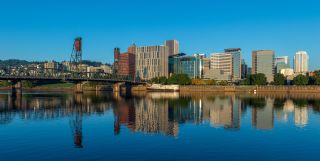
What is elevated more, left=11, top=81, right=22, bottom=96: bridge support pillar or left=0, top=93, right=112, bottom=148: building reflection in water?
left=11, top=81, right=22, bottom=96: bridge support pillar

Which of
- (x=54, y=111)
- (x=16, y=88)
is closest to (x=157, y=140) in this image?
(x=54, y=111)

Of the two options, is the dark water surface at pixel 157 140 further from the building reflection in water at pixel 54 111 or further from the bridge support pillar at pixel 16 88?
the bridge support pillar at pixel 16 88

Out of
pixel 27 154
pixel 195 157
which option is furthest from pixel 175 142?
pixel 27 154

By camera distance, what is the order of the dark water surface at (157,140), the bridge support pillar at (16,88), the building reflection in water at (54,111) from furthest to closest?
the bridge support pillar at (16,88), the building reflection in water at (54,111), the dark water surface at (157,140)

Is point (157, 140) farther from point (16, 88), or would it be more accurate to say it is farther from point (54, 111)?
point (16, 88)

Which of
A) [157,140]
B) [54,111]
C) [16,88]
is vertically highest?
[16,88]

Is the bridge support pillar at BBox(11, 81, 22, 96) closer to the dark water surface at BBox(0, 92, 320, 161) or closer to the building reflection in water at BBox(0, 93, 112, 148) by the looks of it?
the building reflection in water at BBox(0, 93, 112, 148)

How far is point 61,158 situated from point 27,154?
4.11 m

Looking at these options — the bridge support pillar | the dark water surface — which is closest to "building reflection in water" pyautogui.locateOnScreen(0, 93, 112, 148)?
the dark water surface

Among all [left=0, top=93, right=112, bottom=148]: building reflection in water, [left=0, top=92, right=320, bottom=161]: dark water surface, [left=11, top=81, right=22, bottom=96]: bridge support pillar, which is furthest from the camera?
[left=11, top=81, right=22, bottom=96]: bridge support pillar

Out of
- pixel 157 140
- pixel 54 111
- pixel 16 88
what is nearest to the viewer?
pixel 157 140

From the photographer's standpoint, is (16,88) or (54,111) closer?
(54,111)

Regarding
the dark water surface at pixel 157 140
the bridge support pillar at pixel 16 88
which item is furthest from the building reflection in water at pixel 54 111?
the bridge support pillar at pixel 16 88

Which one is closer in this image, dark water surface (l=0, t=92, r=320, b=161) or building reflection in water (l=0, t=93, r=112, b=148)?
dark water surface (l=0, t=92, r=320, b=161)
